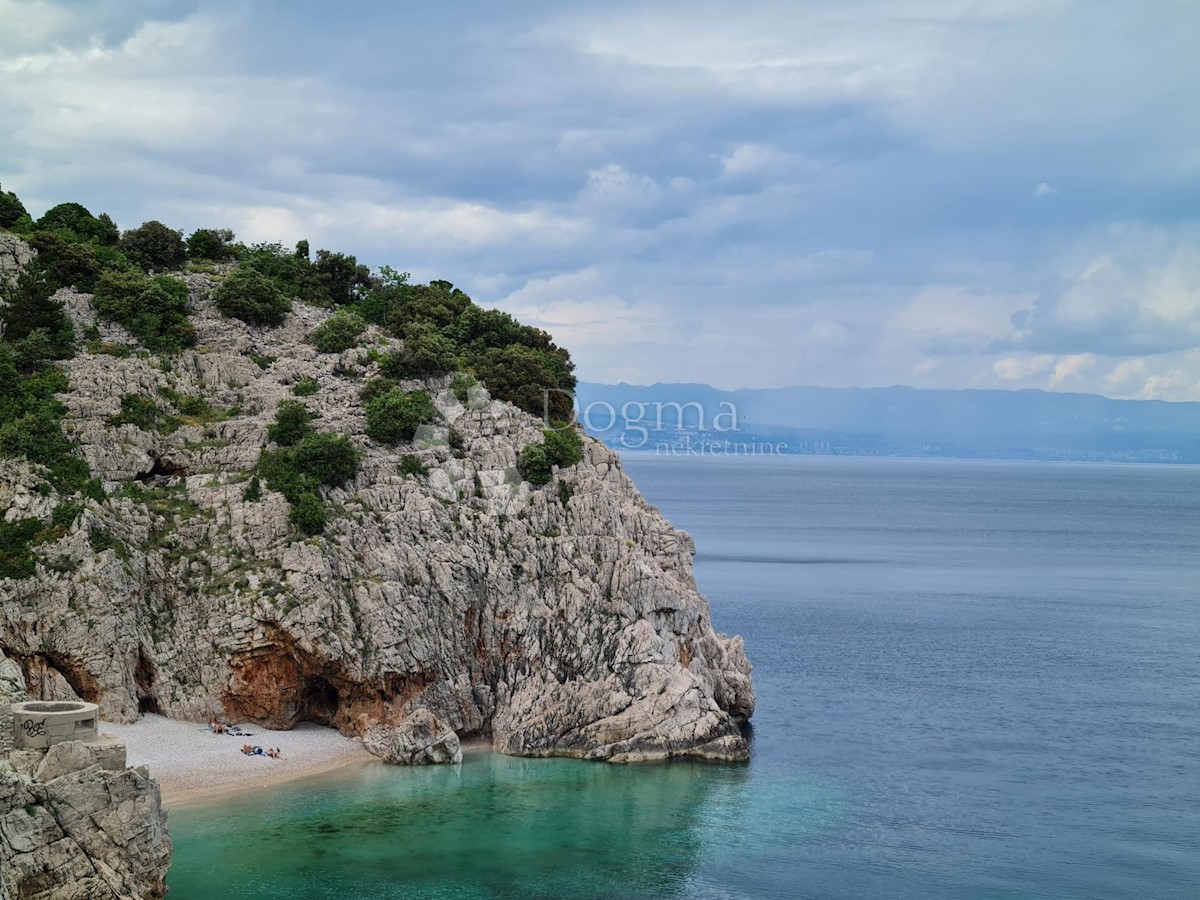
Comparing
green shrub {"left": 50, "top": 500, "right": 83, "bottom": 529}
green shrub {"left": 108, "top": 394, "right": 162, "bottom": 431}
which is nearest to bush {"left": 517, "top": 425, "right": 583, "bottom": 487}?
green shrub {"left": 108, "top": 394, "right": 162, "bottom": 431}

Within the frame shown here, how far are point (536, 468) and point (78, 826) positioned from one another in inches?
1241

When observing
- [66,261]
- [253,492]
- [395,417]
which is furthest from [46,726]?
[66,261]

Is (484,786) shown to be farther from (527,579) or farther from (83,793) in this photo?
(83,793)

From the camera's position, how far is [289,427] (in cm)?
5691

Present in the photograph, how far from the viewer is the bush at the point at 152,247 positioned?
7491 centimetres

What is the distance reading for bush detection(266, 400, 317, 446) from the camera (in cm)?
5667

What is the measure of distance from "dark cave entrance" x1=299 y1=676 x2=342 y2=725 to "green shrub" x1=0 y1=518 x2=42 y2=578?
1246 centimetres

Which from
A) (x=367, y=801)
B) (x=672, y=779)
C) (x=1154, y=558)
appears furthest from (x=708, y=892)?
(x=1154, y=558)

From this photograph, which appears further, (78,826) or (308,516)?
(308,516)

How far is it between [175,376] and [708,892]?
37665mm

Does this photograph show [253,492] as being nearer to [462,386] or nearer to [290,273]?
[462,386]

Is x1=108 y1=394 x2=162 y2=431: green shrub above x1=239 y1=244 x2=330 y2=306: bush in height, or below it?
below

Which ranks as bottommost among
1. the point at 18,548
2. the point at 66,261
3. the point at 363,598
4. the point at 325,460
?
the point at 363,598

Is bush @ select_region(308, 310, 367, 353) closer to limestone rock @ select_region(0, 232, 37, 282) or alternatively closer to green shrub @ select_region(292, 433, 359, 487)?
green shrub @ select_region(292, 433, 359, 487)
